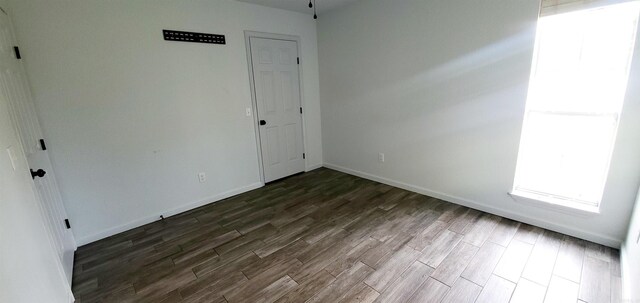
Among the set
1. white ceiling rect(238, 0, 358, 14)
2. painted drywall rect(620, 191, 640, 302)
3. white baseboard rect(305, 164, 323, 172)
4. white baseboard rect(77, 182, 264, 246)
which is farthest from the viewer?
white baseboard rect(305, 164, 323, 172)

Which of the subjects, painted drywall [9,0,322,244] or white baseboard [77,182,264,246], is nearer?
painted drywall [9,0,322,244]

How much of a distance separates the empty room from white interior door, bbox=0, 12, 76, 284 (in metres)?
0.03

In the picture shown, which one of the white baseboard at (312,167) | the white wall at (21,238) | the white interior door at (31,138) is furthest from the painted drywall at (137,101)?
the white baseboard at (312,167)

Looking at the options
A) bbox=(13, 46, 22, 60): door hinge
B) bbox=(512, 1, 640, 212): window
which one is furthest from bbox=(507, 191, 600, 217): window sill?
bbox=(13, 46, 22, 60): door hinge

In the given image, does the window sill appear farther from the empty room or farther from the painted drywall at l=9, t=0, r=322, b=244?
the painted drywall at l=9, t=0, r=322, b=244

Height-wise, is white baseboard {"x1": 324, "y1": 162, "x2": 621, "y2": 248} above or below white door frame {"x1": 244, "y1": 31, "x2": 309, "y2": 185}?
below

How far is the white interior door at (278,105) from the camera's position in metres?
3.68

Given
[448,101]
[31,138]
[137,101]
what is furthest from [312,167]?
[31,138]

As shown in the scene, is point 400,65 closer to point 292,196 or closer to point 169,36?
point 292,196

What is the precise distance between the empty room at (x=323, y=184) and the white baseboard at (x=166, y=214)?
20mm

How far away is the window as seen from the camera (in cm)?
206

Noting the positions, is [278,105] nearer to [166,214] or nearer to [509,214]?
[166,214]

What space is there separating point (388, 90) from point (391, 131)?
1.82 feet

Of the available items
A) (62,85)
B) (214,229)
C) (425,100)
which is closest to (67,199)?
(62,85)
